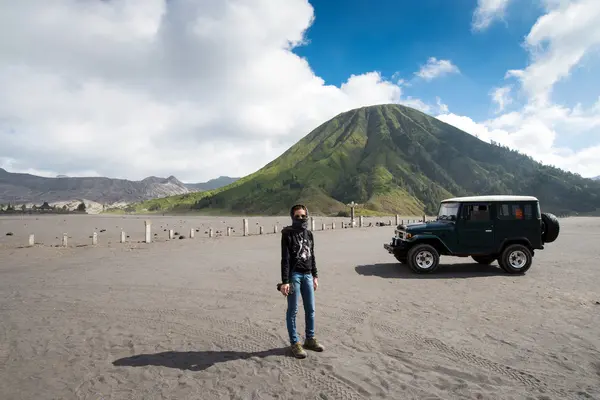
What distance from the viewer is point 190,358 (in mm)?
4957

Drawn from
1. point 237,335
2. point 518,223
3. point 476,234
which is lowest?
point 237,335

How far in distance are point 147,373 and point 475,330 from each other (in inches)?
221

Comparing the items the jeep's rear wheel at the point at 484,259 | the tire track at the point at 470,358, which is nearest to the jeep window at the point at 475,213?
the jeep's rear wheel at the point at 484,259

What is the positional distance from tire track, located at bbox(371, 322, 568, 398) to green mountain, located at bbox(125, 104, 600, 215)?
3509 inches

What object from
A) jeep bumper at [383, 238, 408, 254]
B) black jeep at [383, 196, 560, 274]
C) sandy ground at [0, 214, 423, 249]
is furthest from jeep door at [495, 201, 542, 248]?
sandy ground at [0, 214, 423, 249]

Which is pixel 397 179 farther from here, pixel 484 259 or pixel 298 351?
pixel 298 351

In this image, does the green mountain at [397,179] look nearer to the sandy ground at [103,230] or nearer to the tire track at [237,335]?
the sandy ground at [103,230]

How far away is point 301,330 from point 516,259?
28.9ft

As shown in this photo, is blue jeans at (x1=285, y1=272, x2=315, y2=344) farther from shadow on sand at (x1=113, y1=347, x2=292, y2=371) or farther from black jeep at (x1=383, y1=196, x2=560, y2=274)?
black jeep at (x1=383, y1=196, x2=560, y2=274)

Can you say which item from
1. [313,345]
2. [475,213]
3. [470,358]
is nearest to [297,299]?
[313,345]

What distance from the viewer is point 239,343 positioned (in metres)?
5.51

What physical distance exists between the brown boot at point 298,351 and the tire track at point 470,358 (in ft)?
6.14

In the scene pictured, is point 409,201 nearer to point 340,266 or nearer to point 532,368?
point 340,266

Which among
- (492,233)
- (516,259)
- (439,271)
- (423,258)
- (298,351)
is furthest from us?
(439,271)
